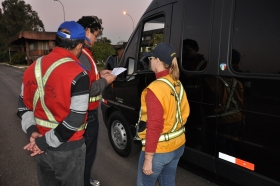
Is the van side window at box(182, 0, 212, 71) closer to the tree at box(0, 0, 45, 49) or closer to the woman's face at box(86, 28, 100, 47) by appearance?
the woman's face at box(86, 28, 100, 47)

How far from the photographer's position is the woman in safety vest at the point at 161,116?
Answer: 163cm

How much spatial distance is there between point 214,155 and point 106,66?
1.97 metres

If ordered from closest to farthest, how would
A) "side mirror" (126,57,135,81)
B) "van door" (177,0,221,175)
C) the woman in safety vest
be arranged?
the woman in safety vest → "van door" (177,0,221,175) → "side mirror" (126,57,135,81)

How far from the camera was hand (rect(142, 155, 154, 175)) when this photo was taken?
172 cm

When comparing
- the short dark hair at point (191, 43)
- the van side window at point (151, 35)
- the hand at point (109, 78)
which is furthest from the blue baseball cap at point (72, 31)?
the van side window at point (151, 35)

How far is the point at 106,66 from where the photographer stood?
344cm

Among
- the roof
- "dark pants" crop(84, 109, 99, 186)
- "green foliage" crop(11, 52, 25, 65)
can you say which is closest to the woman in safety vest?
"dark pants" crop(84, 109, 99, 186)

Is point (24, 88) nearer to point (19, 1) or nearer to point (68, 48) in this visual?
point (68, 48)

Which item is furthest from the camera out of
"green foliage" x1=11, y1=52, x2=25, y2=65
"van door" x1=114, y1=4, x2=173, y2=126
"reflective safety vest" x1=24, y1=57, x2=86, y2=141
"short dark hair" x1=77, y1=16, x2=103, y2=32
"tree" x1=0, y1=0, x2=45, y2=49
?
"tree" x1=0, y1=0, x2=45, y2=49

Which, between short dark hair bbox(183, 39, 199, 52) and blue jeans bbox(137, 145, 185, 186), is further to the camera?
short dark hair bbox(183, 39, 199, 52)

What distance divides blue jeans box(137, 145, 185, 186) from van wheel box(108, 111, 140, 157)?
1.56 m

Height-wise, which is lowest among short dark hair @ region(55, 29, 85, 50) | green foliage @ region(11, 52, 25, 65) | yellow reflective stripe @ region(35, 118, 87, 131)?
yellow reflective stripe @ region(35, 118, 87, 131)

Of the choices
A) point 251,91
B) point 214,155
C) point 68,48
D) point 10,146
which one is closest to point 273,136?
point 251,91

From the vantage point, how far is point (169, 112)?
66.6 inches
